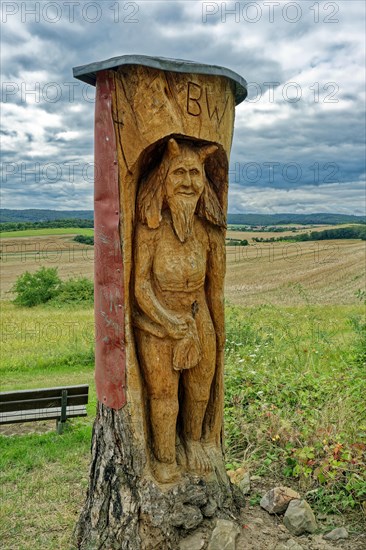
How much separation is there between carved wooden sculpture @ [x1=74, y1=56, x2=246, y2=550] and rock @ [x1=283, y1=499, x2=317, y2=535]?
0.56m

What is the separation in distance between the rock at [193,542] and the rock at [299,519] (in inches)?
32.0

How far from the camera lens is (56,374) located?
9336mm

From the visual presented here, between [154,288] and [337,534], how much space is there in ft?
7.77

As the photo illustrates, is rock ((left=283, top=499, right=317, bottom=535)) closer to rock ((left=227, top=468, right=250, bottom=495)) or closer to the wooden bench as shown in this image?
rock ((left=227, top=468, right=250, bottom=495))

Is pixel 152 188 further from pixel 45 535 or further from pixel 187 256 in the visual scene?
pixel 45 535

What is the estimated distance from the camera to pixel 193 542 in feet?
11.3

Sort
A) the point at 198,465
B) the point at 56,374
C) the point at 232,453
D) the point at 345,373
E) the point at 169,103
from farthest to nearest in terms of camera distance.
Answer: the point at 56,374 < the point at 345,373 < the point at 232,453 < the point at 198,465 < the point at 169,103

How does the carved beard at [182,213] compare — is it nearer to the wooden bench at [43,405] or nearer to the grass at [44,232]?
the wooden bench at [43,405]

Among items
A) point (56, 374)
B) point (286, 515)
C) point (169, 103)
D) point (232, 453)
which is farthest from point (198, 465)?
point (56, 374)

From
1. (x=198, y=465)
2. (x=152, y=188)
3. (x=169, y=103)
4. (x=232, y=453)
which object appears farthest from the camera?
(x=232, y=453)

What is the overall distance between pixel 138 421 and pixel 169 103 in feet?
6.89

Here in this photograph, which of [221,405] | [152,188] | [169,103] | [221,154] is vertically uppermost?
[169,103]

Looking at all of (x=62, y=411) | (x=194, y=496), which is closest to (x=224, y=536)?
(x=194, y=496)

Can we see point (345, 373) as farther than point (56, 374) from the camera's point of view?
No
